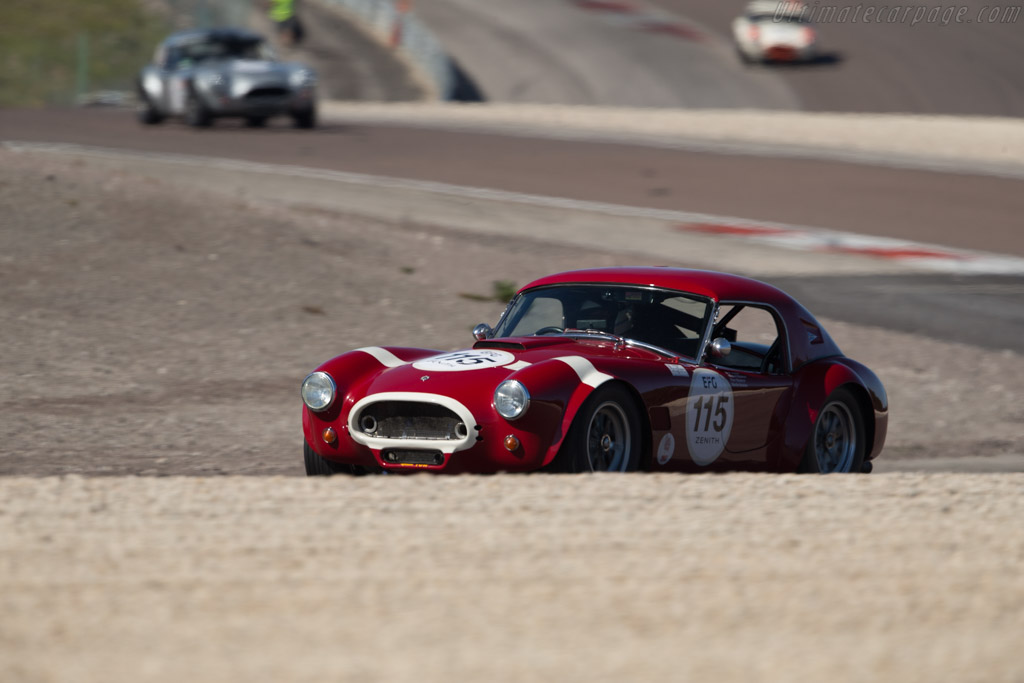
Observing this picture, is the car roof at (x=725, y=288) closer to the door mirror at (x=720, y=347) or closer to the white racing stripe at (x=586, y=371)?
the door mirror at (x=720, y=347)

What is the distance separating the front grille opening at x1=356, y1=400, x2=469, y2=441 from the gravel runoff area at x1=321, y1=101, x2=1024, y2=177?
60.8 ft

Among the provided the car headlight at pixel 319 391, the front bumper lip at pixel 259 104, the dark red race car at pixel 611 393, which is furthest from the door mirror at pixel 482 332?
the front bumper lip at pixel 259 104

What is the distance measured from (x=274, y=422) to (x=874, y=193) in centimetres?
1359

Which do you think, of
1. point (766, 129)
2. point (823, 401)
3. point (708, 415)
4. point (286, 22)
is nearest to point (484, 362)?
point (708, 415)

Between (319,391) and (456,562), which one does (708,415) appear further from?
(456,562)

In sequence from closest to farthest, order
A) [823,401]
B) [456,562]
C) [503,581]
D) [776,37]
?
[503,581] → [456,562] → [823,401] → [776,37]

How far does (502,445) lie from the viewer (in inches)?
263

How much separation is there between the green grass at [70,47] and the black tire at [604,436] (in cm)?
3023

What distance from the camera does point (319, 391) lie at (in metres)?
7.19

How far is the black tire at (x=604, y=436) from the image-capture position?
262 inches

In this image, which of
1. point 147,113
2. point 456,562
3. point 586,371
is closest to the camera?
point 456,562

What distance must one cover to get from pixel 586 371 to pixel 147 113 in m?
20.3

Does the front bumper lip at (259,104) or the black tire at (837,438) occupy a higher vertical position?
the front bumper lip at (259,104)

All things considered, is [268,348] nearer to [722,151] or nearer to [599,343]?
[599,343]
